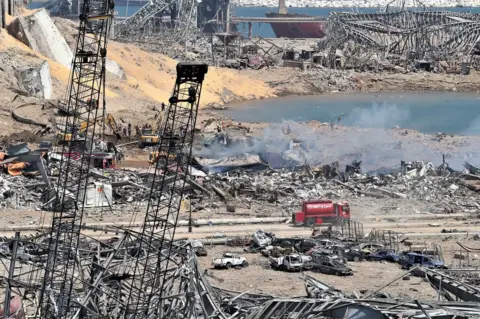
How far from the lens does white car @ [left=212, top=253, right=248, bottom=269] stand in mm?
40594

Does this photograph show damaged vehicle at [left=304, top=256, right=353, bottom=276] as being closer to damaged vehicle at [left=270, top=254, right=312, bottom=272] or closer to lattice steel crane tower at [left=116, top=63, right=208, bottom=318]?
damaged vehicle at [left=270, top=254, right=312, bottom=272]

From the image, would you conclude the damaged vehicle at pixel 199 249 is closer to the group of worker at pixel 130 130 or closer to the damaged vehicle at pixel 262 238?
the damaged vehicle at pixel 262 238

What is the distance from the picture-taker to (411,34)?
13338cm

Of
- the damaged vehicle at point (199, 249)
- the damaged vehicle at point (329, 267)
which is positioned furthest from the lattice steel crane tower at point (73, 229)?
the damaged vehicle at point (329, 267)

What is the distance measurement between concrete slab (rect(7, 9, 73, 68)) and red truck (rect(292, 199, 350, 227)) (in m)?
43.3

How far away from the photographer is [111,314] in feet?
101

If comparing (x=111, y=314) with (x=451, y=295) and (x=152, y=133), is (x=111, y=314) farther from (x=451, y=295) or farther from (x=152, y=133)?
(x=152, y=133)

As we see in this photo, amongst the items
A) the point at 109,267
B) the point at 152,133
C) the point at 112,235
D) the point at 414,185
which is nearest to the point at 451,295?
the point at 109,267

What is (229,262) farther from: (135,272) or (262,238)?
(135,272)

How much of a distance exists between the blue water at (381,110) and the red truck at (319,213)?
120 ft

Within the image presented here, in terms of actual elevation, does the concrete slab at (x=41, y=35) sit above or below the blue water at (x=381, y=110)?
above

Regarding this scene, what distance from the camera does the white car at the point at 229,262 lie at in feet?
133

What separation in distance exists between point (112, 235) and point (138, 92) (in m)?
44.5

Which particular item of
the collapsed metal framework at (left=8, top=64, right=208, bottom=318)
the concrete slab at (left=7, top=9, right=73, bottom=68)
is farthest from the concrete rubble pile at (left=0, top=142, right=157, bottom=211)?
the concrete slab at (left=7, top=9, right=73, bottom=68)
